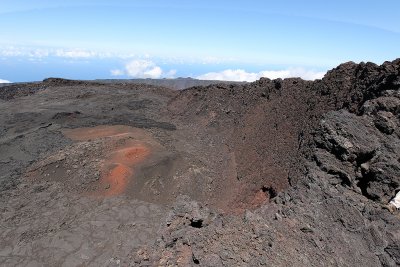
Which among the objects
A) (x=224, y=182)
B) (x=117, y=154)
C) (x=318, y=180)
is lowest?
(x=224, y=182)

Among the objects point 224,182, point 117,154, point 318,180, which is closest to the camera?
point 318,180

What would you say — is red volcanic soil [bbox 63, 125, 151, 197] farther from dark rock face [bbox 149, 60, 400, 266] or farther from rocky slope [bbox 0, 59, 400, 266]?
dark rock face [bbox 149, 60, 400, 266]

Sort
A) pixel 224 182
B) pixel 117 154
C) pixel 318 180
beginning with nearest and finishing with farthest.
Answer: pixel 318 180
pixel 224 182
pixel 117 154

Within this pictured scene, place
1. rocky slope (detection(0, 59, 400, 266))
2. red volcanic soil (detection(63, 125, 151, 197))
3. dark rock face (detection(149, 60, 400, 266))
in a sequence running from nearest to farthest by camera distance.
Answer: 1. dark rock face (detection(149, 60, 400, 266))
2. rocky slope (detection(0, 59, 400, 266))
3. red volcanic soil (detection(63, 125, 151, 197))

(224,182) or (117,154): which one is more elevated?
(117,154)

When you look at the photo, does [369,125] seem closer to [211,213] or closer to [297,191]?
[297,191]

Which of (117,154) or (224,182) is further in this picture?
(117,154)

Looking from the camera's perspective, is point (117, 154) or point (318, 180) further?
point (117, 154)

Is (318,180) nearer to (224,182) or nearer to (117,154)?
(224,182)

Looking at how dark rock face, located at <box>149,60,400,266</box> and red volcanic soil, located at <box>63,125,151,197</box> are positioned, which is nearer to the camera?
dark rock face, located at <box>149,60,400,266</box>

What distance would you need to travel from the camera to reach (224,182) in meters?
13.7

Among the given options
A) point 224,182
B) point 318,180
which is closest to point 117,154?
point 224,182

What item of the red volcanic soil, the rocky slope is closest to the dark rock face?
the rocky slope

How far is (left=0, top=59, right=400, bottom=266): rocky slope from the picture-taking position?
709cm
